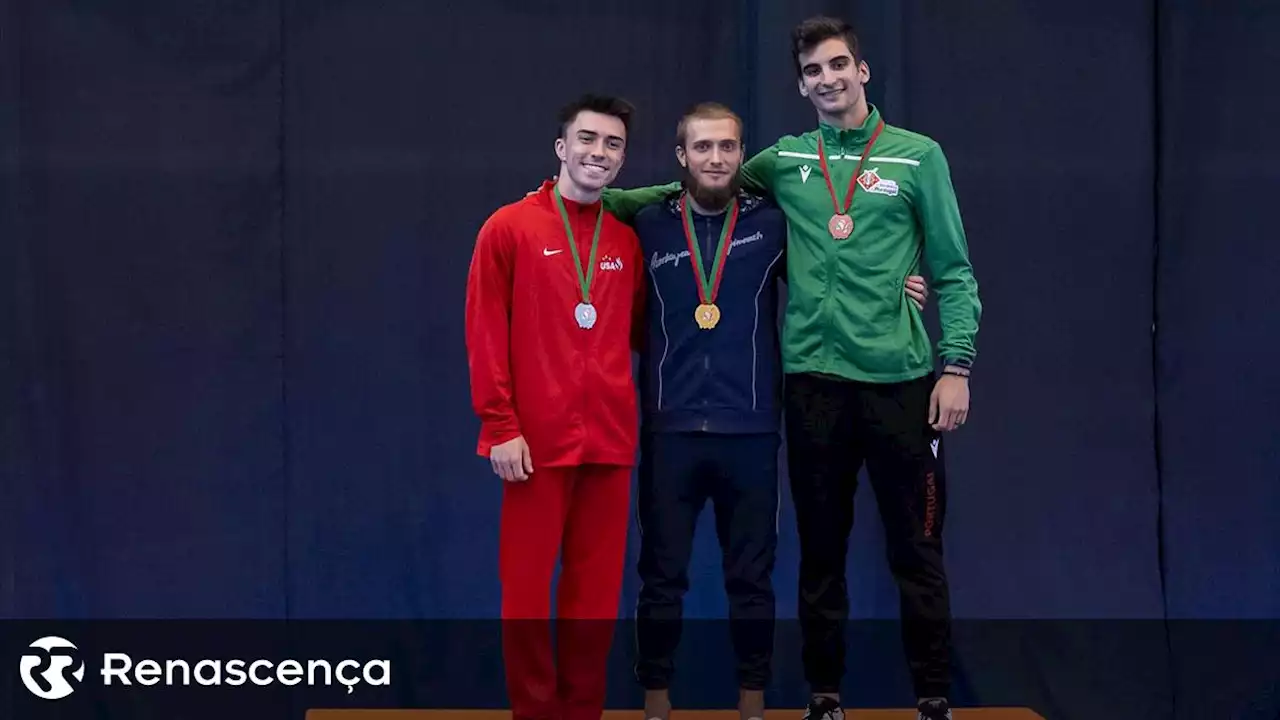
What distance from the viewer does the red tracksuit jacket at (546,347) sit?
2.83 meters

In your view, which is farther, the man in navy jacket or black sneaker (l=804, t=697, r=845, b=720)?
black sneaker (l=804, t=697, r=845, b=720)

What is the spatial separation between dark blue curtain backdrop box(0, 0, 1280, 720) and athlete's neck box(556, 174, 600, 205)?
1228 mm

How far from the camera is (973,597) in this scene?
4.20m

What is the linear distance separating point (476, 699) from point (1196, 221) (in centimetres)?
261

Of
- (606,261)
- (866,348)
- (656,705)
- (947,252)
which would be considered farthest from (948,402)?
(656,705)

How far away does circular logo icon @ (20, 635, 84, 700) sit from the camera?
409 centimetres

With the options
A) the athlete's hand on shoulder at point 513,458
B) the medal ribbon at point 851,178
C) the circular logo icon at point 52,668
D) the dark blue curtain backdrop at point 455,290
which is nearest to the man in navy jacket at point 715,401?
the medal ribbon at point 851,178

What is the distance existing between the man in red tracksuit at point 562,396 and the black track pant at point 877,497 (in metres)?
0.38

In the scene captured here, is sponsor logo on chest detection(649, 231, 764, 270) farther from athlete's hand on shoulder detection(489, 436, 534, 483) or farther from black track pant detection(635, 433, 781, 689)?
athlete's hand on shoulder detection(489, 436, 534, 483)

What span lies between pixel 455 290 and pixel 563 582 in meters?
1.42

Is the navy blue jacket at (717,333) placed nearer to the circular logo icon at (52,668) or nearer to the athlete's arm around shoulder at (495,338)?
the athlete's arm around shoulder at (495,338)

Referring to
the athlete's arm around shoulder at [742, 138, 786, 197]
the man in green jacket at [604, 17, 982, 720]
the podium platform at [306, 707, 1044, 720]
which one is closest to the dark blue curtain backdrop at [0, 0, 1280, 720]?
the podium platform at [306, 707, 1044, 720]

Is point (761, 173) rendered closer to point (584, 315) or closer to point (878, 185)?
point (878, 185)

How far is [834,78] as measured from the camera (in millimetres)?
2842
